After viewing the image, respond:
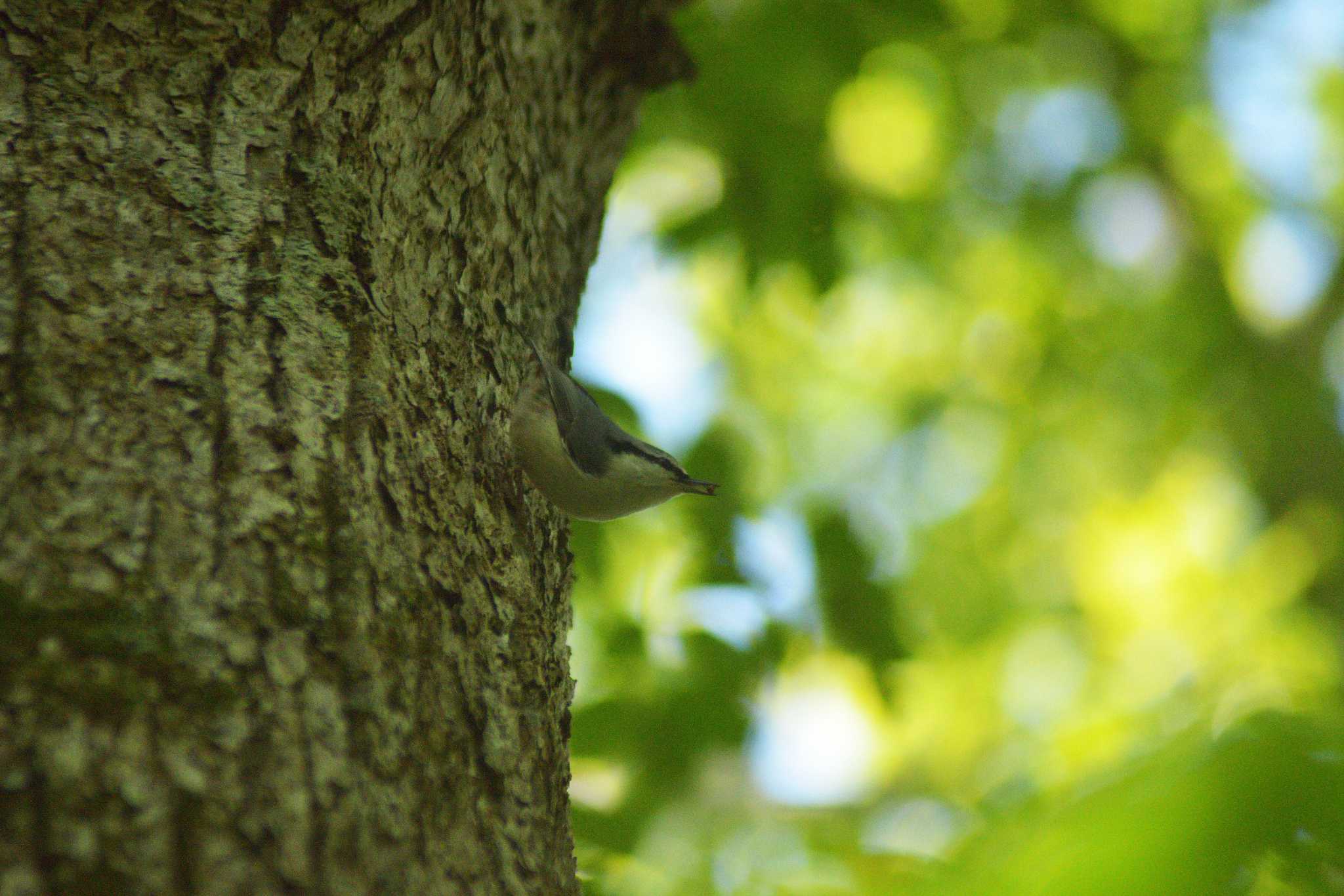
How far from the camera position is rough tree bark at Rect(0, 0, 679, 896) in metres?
1.10

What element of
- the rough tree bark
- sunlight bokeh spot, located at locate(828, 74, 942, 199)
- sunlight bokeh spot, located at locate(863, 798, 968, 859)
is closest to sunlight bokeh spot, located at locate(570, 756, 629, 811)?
the rough tree bark

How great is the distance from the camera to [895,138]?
605cm

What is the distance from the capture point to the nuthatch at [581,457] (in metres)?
2.03

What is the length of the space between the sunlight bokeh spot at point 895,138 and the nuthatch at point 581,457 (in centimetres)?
319

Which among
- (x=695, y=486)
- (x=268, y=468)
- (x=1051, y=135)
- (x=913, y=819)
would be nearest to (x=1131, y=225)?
(x=1051, y=135)

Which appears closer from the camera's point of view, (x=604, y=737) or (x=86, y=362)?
(x=86, y=362)

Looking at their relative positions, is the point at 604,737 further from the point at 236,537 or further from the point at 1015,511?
the point at 1015,511

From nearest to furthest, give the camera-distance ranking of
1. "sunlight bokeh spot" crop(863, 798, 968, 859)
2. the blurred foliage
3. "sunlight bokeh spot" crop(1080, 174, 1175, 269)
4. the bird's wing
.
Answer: the blurred foliage
the bird's wing
"sunlight bokeh spot" crop(863, 798, 968, 859)
"sunlight bokeh spot" crop(1080, 174, 1175, 269)

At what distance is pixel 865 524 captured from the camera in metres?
3.45

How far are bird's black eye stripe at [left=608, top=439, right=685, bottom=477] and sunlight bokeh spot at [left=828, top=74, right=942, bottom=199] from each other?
315 centimetres

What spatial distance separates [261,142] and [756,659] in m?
1.91

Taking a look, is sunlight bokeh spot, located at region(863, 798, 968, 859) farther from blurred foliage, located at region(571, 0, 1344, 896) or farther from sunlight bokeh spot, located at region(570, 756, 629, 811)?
sunlight bokeh spot, located at region(570, 756, 629, 811)

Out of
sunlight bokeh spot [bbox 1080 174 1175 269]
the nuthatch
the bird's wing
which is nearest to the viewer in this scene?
the nuthatch

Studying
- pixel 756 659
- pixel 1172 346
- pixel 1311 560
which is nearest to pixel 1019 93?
pixel 1172 346
